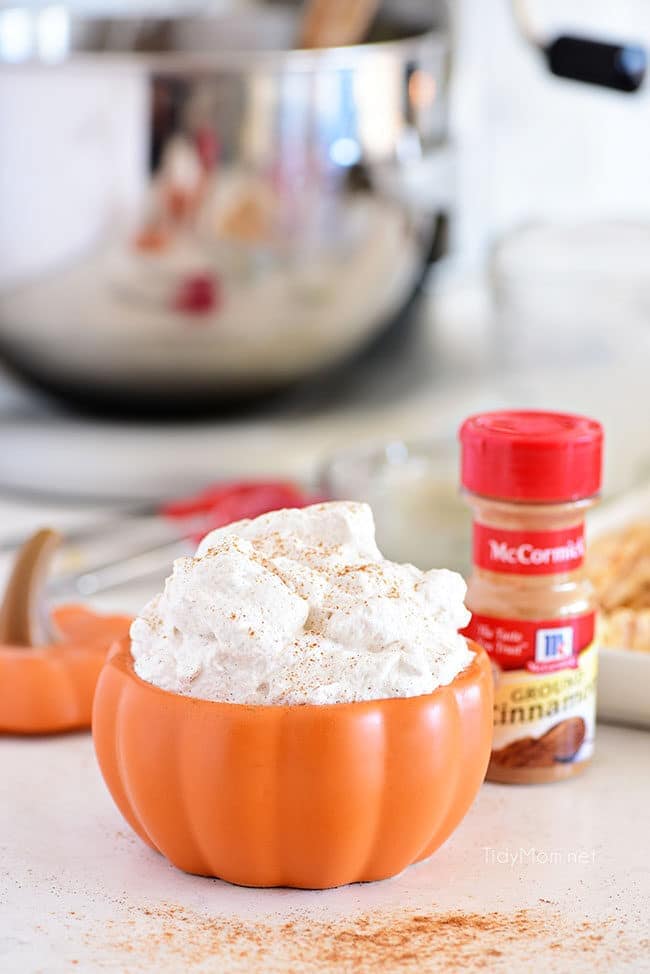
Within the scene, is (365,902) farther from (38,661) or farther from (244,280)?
(244,280)

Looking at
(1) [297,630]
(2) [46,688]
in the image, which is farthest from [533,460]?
(2) [46,688]

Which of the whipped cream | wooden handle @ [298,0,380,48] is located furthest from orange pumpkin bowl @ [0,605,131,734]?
wooden handle @ [298,0,380,48]

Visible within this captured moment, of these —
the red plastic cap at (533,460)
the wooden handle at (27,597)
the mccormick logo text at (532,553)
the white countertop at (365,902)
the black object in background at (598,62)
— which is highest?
the black object in background at (598,62)

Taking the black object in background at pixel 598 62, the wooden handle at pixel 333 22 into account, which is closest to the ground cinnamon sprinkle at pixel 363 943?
the black object in background at pixel 598 62

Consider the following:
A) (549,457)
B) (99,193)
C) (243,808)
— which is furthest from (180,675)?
(99,193)

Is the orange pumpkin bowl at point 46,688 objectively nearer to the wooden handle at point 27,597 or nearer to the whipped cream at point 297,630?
the wooden handle at point 27,597

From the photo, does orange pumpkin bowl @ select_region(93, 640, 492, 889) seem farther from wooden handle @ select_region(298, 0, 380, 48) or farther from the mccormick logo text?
wooden handle @ select_region(298, 0, 380, 48)

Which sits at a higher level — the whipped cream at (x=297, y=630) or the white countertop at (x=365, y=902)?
the whipped cream at (x=297, y=630)
